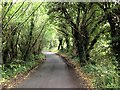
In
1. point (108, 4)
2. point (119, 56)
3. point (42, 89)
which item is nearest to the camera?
point (119, 56)

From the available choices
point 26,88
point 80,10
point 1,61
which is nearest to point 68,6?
point 80,10

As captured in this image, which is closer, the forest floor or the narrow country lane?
the forest floor

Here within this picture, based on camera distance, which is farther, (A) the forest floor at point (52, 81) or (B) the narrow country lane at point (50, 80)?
(B) the narrow country lane at point (50, 80)

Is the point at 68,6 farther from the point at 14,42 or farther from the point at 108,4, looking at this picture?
the point at 108,4

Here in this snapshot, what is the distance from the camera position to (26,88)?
48.9 feet

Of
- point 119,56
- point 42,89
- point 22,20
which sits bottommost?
point 42,89

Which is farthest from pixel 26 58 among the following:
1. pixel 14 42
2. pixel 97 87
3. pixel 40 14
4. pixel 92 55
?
pixel 97 87

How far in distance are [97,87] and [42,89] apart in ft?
10.1

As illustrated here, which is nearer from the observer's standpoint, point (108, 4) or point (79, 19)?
point (108, 4)

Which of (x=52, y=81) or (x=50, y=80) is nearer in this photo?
(x=52, y=81)

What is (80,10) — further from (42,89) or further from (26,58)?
(42,89)

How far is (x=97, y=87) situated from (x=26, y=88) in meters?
4.08

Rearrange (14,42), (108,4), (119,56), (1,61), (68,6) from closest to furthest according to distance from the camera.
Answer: (119,56) < (108,4) < (1,61) < (68,6) < (14,42)

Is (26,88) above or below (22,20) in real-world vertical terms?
below
